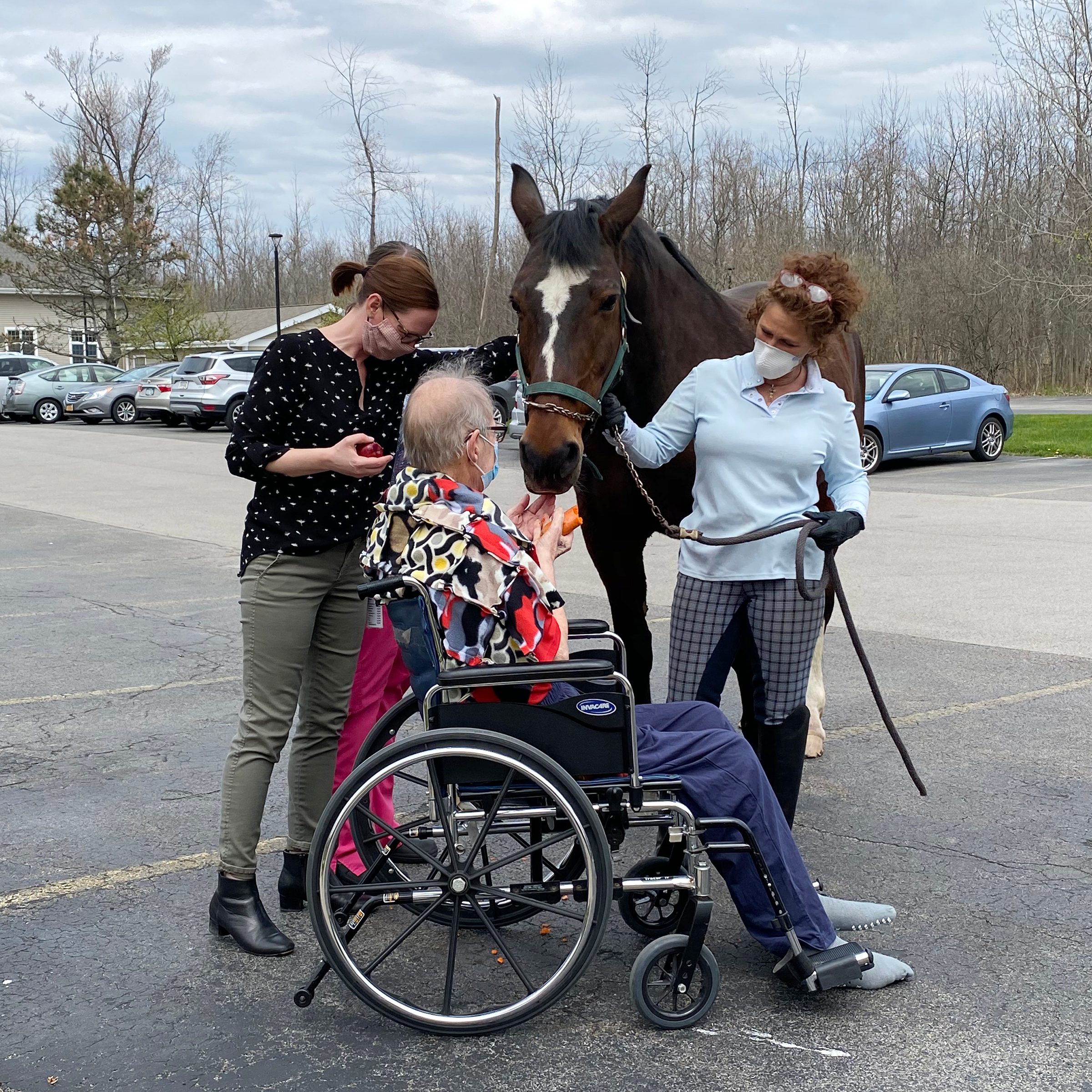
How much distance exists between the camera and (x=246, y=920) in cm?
365

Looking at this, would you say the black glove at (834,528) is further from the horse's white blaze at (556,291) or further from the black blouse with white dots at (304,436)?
the black blouse with white dots at (304,436)

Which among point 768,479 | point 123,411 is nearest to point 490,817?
point 768,479

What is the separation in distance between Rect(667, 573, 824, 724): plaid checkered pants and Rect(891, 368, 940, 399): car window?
52.4ft

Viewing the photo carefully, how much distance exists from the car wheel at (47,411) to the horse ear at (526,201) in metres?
33.3

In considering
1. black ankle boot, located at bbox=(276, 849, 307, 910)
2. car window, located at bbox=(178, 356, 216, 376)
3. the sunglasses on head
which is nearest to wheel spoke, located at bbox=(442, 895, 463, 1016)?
black ankle boot, located at bbox=(276, 849, 307, 910)

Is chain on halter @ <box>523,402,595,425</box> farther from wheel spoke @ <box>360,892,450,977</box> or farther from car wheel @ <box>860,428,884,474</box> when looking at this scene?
car wheel @ <box>860,428,884,474</box>

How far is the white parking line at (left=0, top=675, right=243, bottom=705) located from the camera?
255 inches

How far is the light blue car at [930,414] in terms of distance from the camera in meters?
18.8

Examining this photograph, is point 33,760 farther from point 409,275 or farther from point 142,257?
point 142,257

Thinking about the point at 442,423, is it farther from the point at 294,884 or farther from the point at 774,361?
the point at 294,884

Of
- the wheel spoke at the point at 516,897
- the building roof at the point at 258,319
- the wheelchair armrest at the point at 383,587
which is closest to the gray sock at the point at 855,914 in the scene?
the wheel spoke at the point at 516,897

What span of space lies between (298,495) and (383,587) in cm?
67

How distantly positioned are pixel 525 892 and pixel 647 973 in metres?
0.35

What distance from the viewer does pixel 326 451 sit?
3.58 metres
